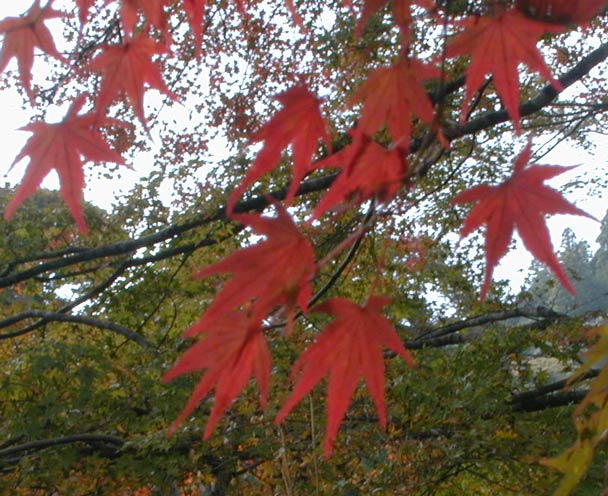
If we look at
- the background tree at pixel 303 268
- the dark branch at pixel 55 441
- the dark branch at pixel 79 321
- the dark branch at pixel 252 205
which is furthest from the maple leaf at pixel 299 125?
the dark branch at pixel 79 321

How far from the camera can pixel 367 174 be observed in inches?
32.2

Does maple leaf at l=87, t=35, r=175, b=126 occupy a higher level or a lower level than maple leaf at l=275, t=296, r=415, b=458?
higher

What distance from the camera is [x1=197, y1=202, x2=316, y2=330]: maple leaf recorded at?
0.73m

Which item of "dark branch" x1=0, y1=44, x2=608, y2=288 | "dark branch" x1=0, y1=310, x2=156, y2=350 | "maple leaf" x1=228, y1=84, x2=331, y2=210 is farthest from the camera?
"dark branch" x1=0, y1=310, x2=156, y2=350

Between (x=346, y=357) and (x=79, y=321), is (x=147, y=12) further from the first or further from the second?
(x=79, y=321)

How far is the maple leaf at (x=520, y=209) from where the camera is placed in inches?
Result: 32.5

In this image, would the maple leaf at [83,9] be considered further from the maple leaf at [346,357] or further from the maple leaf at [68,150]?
the maple leaf at [346,357]

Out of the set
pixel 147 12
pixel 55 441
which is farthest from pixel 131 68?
pixel 55 441

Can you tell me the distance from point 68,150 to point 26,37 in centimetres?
17

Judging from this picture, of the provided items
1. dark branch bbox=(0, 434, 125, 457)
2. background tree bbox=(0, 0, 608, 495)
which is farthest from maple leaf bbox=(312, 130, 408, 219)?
dark branch bbox=(0, 434, 125, 457)

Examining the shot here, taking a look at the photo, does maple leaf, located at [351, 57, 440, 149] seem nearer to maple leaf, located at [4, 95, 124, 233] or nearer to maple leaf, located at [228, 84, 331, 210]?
maple leaf, located at [228, 84, 331, 210]

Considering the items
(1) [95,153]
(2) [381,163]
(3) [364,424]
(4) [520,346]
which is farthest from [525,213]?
(4) [520,346]

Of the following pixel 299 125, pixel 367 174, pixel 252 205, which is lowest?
pixel 367 174

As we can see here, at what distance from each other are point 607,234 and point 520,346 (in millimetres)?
14809
